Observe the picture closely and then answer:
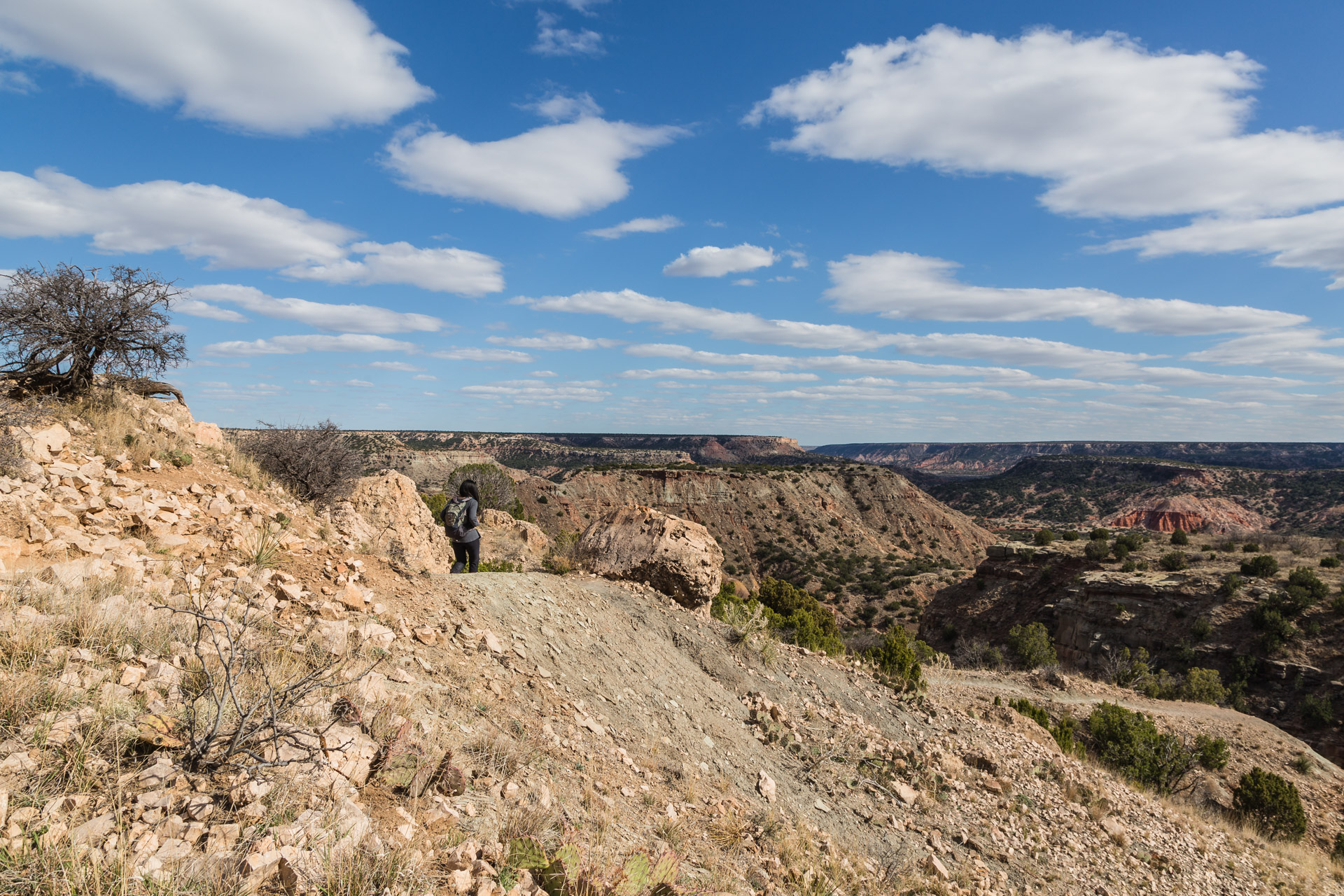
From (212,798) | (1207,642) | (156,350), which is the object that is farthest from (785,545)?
(212,798)

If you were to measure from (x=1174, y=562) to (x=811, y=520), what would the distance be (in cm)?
3513

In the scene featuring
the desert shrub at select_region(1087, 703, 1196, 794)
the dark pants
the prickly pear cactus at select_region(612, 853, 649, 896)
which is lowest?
the desert shrub at select_region(1087, 703, 1196, 794)

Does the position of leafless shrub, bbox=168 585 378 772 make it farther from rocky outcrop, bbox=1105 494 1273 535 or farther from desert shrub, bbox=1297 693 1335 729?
rocky outcrop, bbox=1105 494 1273 535

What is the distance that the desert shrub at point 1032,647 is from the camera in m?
30.3

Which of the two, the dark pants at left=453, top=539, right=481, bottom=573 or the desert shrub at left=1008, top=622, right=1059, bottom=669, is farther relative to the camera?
the desert shrub at left=1008, top=622, right=1059, bottom=669

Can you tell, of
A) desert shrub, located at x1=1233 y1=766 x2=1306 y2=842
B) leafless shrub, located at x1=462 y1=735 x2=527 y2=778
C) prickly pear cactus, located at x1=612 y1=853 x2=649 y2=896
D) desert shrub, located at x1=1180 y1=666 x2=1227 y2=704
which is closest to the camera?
prickly pear cactus, located at x1=612 y1=853 x2=649 y2=896

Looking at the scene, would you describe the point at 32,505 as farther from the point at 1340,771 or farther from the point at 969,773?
the point at 1340,771

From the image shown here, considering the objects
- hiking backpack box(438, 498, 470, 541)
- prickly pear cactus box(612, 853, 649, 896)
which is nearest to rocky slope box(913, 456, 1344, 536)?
hiking backpack box(438, 498, 470, 541)

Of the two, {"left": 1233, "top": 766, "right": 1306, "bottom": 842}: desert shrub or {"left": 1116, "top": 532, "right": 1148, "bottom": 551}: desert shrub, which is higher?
{"left": 1116, "top": 532, "right": 1148, "bottom": 551}: desert shrub

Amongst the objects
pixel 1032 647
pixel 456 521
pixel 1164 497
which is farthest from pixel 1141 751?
pixel 1164 497

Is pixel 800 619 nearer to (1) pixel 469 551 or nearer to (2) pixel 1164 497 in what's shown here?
(1) pixel 469 551

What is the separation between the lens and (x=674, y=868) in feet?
14.5

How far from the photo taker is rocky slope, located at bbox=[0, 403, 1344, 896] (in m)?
3.28

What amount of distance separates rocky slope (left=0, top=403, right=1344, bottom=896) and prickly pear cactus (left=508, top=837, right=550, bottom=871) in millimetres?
80
